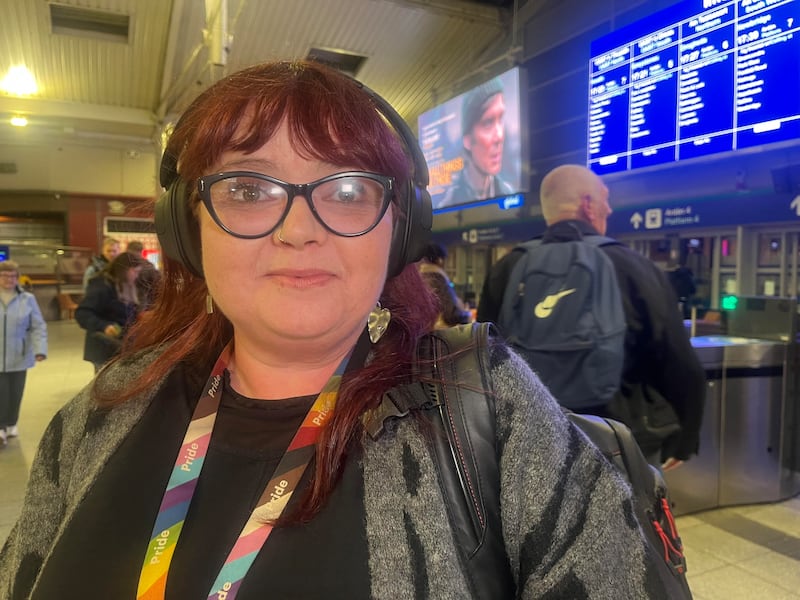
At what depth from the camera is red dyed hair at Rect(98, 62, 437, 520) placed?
801 mm

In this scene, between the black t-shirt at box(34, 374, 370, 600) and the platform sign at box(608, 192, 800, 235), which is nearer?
the black t-shirt at box(34, 374, 370, 600)

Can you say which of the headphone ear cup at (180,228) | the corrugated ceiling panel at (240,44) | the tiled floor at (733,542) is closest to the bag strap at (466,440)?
the headphone ear cup at (180,228)

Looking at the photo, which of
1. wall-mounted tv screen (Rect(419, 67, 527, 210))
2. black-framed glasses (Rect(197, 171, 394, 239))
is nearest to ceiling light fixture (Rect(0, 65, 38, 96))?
wall-mounted tv screen (Rect(419, 67, 527, 210))

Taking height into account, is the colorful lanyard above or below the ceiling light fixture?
below

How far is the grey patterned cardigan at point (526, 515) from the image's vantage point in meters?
0.70

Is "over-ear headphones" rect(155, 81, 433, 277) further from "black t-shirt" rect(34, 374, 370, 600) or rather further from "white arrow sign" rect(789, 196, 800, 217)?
"white arrow sign" rect(789, 196, 800, 217)

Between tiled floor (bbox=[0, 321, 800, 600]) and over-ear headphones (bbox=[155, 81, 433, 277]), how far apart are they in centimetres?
238

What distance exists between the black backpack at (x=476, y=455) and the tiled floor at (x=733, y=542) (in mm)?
2077

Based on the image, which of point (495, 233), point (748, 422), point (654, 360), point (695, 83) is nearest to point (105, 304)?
point (654, 360)

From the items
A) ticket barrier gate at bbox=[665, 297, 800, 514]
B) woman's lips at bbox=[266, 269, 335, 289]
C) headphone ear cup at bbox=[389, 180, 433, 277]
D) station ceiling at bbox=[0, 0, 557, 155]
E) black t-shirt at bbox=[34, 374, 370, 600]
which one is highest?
station ceiling at bbox=[0, 0, 557, 155]

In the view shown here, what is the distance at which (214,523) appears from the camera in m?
0.80

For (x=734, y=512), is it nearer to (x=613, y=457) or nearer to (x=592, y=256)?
(x=592, y=256)

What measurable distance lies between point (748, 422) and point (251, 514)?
3.70 meters

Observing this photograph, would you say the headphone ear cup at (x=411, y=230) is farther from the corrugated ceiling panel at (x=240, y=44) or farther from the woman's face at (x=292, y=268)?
the corrugated ceiling panel at (x=240, y=44)
